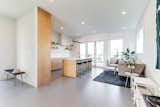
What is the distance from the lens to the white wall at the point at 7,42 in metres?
4.60

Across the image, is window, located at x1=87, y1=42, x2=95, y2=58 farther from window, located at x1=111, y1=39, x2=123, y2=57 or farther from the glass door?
window, located at x1=111, y1=39, x2=123, y2=57

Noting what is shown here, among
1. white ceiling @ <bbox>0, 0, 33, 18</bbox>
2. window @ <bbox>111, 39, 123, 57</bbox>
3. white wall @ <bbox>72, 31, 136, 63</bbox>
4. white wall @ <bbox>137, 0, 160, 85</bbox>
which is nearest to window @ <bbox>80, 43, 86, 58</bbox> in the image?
white wall @ <bbox>72, 31, 136, 63</bbox>

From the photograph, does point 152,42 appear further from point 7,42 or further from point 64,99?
point 7,42

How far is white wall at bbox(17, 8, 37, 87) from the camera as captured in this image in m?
3.94

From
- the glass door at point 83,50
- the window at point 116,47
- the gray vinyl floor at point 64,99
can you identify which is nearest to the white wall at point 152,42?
the gray vinyl floor at point 64,99

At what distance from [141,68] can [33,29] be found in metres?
4.36

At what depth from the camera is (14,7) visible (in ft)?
12.8

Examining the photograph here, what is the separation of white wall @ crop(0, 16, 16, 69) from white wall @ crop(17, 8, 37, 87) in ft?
1.02

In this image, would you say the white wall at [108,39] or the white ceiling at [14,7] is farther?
the white wall at [108,39]

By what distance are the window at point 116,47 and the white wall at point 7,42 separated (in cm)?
662

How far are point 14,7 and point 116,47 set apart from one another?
6868 mm

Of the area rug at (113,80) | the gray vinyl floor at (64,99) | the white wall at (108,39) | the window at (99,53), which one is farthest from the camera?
the window at (99,53)

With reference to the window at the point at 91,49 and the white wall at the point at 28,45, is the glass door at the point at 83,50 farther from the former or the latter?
the white wall at the point at 28,45

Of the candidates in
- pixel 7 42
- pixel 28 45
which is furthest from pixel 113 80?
pixel 7 42
